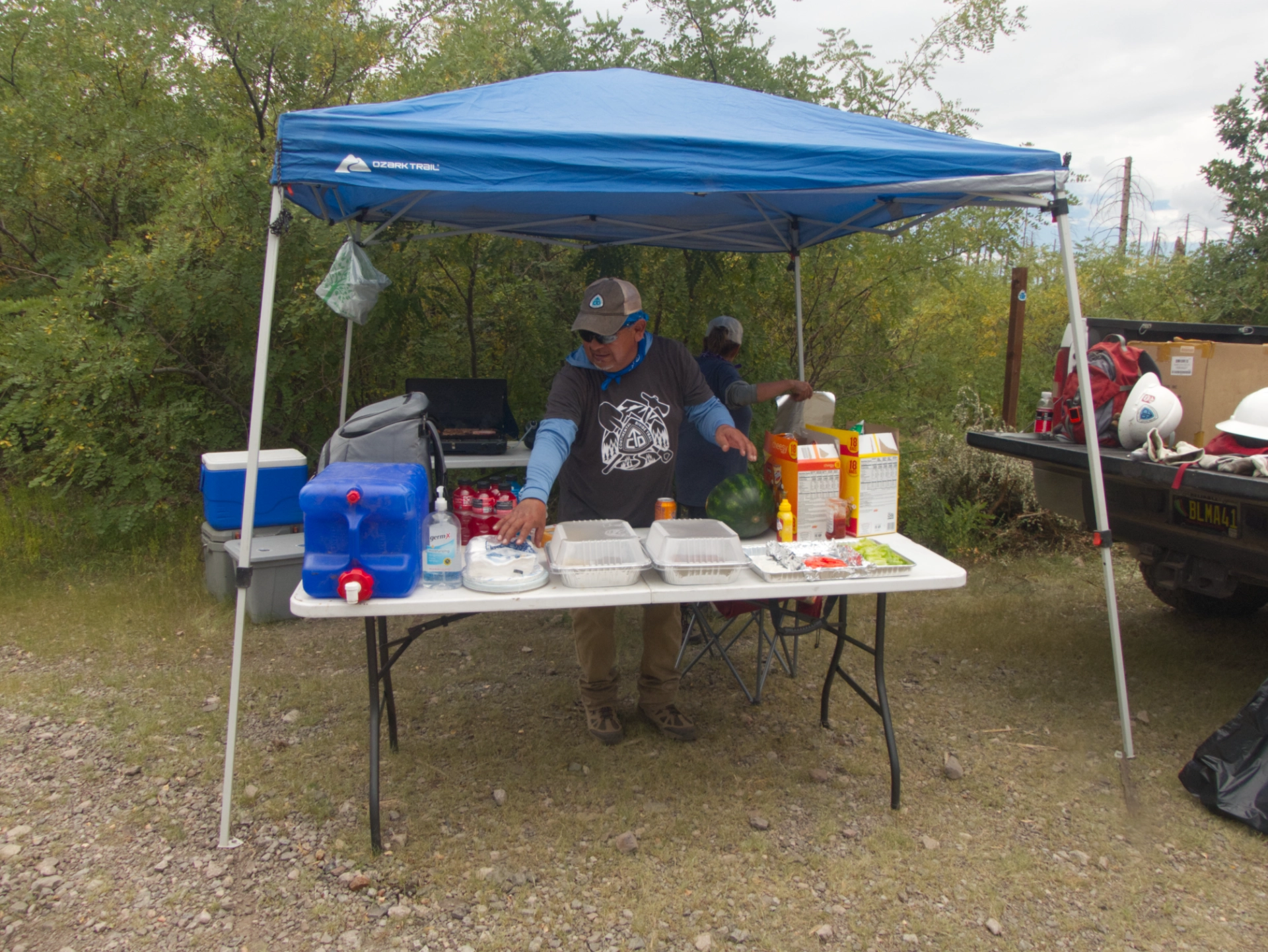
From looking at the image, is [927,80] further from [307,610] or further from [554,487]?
[307,610]

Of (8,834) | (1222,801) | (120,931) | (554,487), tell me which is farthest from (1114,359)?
(8,834)

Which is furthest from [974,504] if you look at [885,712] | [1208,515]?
[885,712]

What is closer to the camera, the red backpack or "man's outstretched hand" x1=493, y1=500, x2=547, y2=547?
"man's outstretched hand" x1=493, y1=500, x2=547, y2=547

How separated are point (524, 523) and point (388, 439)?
1.05 metres

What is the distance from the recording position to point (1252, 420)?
3098 millimetres

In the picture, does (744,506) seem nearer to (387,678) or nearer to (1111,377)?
(387,678)

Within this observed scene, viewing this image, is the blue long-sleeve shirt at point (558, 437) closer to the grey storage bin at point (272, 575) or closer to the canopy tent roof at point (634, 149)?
the canopy tent roof at point (634, 149)

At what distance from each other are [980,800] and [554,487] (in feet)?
12.0

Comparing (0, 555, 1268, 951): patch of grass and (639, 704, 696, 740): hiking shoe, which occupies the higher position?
(639, 704, 696, 740): hiking shoe

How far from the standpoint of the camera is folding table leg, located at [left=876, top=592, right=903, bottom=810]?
9.55 ft

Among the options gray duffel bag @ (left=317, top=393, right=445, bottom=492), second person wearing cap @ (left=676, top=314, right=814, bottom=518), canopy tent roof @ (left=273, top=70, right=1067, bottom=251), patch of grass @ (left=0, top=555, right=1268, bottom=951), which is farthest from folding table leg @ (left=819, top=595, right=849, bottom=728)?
gray duffel bag @ (left=317, top=393, right=445, bottom=492)

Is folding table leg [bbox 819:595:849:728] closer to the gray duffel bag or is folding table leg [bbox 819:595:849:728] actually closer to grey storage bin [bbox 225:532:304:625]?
the gray duffel bag

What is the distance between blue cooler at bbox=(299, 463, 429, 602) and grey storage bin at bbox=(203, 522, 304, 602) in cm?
265

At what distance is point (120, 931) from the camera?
2297 mm
